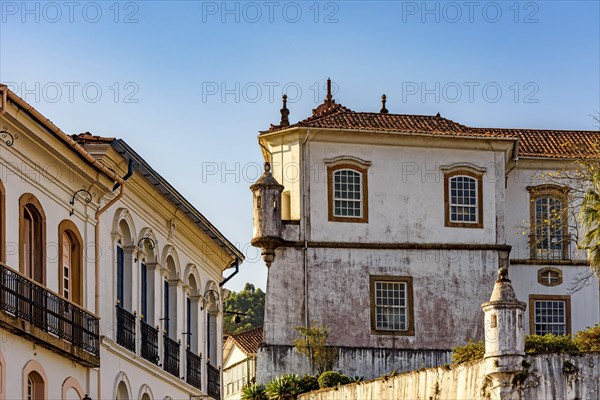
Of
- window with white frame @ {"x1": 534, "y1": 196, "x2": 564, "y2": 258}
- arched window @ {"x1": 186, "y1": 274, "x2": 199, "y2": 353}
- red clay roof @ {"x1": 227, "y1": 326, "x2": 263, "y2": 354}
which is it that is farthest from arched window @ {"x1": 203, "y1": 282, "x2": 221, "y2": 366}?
red clay roof @ {"x1": 227, "y1": 326, "x2": 263, "y2": 354}

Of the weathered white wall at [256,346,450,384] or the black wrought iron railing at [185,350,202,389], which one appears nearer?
the black wrought iron railing at [185,350,202,389]

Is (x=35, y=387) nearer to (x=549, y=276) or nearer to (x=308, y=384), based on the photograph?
(x=308, y=384)

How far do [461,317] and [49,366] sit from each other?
2615 centimetres

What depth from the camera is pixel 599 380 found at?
35.2m

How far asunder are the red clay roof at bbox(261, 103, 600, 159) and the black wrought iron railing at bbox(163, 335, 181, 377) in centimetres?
1535

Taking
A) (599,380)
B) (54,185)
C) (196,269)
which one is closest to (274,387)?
(196,269)

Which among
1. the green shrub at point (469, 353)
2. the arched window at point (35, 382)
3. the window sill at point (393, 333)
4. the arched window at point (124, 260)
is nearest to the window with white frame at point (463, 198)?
the window sill at point (393, 333)

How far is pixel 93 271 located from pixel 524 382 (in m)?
9.56

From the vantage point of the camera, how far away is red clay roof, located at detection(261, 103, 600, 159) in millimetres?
54812

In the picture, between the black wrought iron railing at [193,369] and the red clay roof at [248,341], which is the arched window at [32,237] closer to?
the black wrought iron railing at [193,369]

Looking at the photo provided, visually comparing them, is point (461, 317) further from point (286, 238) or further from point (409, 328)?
point (286, 238)

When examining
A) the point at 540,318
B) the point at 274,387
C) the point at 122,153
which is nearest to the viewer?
the point at 122,153

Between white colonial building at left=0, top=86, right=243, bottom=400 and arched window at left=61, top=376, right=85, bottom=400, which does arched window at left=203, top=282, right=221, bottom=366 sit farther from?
arched window at left=61, top=376, right=85, bottom=400

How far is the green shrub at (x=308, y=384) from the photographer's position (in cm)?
4728
